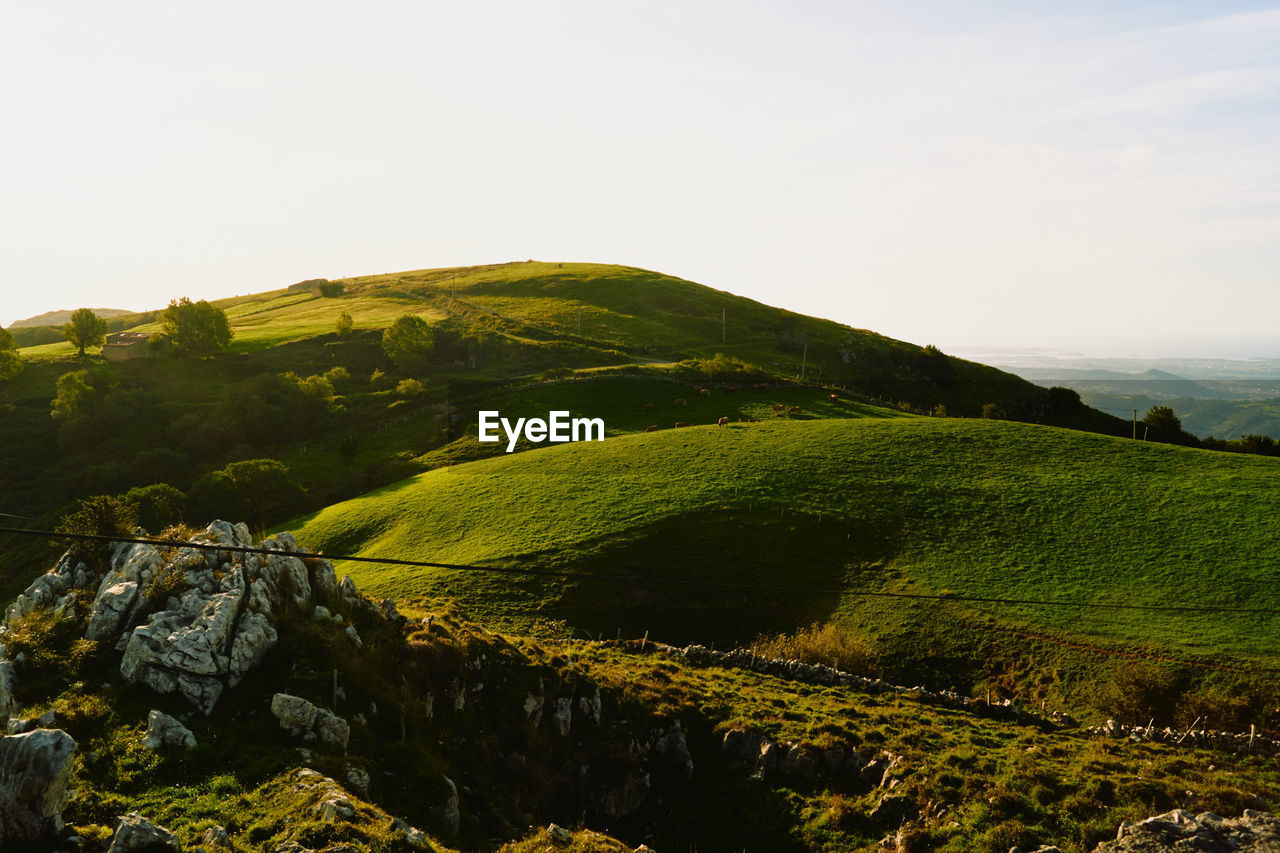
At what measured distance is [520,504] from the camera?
59.9 metres

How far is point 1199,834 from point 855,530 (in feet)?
107

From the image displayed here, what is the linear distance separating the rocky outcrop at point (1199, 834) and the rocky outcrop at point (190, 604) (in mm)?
25948

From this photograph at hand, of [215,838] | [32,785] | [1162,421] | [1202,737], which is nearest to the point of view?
[32,785]

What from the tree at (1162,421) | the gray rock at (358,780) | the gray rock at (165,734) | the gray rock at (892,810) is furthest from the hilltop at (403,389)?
the gray rock at (892,810)

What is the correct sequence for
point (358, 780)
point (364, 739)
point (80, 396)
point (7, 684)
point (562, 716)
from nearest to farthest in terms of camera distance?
1. point (358, 780)
2. point (7, 684)
3. point (364, 739)
4. point (562, 716)
5. point (80, 396)

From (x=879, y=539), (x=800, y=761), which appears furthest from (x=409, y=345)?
(x=800, y=761)

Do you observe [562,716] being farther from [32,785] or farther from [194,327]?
[194,327]

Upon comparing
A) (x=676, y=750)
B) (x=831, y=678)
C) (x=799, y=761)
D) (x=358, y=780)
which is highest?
(x=358, y=780)

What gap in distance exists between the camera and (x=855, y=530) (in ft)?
166

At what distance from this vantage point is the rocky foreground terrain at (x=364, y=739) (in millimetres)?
16906

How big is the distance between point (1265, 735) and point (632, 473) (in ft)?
149

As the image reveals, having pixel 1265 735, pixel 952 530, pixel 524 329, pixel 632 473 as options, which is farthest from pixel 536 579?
pixel 524 329

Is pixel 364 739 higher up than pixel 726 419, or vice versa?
pixel 726 419

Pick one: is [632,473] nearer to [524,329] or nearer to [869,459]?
[869,459]
